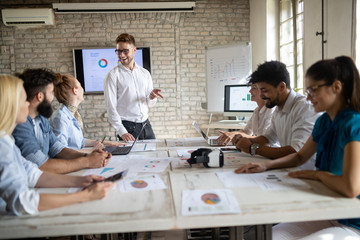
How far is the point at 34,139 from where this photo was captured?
1.53 metres

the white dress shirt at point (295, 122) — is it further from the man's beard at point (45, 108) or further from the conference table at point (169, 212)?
the man's beard at point (45, 108)

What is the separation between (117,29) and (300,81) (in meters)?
3.33

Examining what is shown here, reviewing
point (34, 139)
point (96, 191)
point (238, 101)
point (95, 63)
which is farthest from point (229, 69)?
point (96, 191)

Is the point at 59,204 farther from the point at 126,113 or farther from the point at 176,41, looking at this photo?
the point at 176,41

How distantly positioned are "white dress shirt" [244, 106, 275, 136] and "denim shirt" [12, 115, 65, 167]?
1.71 metres

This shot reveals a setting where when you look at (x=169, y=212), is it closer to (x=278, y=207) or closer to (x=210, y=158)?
(x=278, y=207)

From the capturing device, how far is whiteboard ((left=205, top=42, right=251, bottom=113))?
14.3 ft

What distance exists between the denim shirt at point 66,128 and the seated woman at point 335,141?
4.64ft

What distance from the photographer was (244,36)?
551 centimetres

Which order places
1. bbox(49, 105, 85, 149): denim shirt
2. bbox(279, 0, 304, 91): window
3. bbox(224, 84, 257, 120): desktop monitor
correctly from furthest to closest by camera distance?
bbox(279, 0, 304, 91): window < bbox(224, 84, 257, 120): desktop monitor < bbox(49, 105, 85, 149): denim shirt

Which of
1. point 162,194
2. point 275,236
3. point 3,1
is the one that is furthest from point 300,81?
point 3,1

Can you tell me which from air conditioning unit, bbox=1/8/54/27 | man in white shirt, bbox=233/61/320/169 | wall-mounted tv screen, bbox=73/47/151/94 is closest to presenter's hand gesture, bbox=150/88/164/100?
man in white shirt, bbox=233/61/320/169

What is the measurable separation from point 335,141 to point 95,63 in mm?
4712

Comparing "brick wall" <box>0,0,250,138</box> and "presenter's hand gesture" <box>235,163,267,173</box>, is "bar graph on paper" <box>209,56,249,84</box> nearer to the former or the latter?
"brick wall" <box>0,0,250,138</box>
